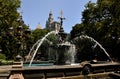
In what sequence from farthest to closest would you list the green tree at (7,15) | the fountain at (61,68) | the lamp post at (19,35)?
the green tree at (7,15)
the lamp post at (19,35)
the fountain at (61,68)

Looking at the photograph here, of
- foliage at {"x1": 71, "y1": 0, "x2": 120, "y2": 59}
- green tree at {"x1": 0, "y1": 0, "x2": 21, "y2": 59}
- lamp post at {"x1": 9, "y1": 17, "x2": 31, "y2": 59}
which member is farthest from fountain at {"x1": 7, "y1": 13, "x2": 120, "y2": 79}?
foliage at {"x1": 71, "y1": 0, "x2": 120, "y2": 59}

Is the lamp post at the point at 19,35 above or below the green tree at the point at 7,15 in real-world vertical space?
below

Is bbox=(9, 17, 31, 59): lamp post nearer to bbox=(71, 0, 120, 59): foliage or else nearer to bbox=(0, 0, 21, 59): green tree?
bbox=(0, 0, 21, 59): green tree

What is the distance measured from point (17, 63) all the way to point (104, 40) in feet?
141

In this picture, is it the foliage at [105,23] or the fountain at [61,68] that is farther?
the foliage at [105,23]

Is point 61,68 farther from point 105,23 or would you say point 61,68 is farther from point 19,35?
point 105,23

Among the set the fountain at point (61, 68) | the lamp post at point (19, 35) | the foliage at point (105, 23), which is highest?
the foliage at point (105, 23)

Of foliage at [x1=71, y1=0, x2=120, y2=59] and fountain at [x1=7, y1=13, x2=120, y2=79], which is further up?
foliage at [x1=71, y1=0, x2=120, y2=59]

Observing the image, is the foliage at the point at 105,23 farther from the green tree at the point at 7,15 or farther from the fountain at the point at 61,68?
the fountain at the point at 61,68

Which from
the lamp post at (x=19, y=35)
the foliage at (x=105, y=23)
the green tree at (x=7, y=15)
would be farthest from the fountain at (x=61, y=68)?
the foliage at (x=105, y=23)

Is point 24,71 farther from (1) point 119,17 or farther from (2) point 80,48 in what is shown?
(2) point 80,48

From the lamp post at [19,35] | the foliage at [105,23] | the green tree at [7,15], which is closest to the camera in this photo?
the lamp post at [19,35]

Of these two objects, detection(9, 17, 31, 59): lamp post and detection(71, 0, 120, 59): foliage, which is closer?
detection(9, 17, 31, 59): lamp post

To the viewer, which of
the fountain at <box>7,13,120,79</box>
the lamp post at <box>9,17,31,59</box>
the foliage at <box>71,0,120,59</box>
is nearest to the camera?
the fountain at <box>7,13,120,79</box>
